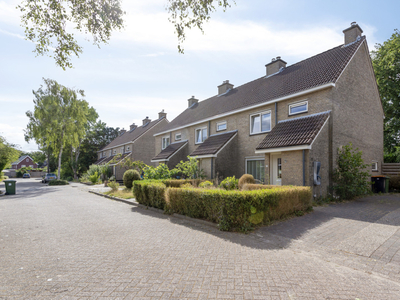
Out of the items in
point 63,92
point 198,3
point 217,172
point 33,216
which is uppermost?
point 63,92

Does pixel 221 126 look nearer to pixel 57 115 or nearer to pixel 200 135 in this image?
pixel 200 135

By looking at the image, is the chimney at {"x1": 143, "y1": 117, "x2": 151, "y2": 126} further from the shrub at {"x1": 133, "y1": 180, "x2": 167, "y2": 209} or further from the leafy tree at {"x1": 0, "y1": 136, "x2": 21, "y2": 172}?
the shrub at {"x1": 133, "y1": 180, "x2": 167, "y2": 209}

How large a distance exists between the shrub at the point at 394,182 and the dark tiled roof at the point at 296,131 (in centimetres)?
840

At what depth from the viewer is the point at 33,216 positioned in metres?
9.20

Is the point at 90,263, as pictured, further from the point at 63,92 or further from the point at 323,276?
the point at 63,92

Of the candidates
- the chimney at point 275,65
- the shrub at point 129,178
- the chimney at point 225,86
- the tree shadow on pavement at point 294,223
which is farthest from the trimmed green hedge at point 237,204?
the chimney at point 225,86

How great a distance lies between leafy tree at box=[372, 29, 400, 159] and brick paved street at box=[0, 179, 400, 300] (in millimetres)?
20699

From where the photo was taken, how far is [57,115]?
3044cm

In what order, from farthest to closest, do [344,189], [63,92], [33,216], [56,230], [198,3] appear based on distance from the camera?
[63,92], [344,189], [33,216], [56,230], [198,3]

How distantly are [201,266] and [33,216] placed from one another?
8078 millimetres

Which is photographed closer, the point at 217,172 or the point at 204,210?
the point at 204,210

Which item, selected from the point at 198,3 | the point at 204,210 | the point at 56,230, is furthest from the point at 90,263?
the point at 198,3

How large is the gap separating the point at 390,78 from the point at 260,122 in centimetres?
1716

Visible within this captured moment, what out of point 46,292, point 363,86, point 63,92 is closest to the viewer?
point 46,292
